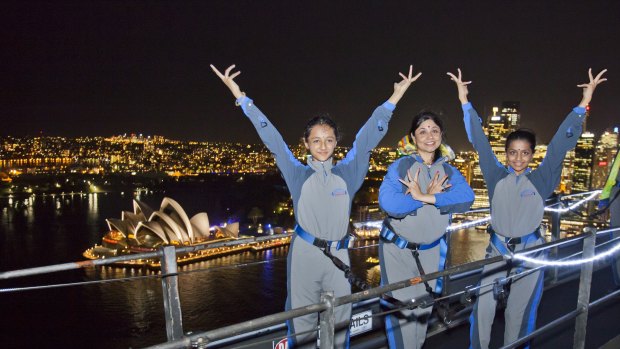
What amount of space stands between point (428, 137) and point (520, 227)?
0.71 meters

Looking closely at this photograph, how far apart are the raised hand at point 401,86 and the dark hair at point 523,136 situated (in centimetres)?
61

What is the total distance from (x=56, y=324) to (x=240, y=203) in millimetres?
40021

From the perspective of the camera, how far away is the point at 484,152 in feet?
8.05

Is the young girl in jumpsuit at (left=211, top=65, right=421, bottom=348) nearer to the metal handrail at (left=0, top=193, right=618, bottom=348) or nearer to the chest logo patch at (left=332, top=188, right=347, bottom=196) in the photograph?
the chest logo patch at (left=332, top=188, right=347, bottom=196)

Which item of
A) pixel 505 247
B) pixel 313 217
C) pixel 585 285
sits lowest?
pixel 585 285

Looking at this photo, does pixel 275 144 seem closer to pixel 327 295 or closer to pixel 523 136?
pixel 327 295

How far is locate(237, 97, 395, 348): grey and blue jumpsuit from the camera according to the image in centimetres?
194

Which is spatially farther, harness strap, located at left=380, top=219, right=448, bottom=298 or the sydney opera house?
the sydney opera house

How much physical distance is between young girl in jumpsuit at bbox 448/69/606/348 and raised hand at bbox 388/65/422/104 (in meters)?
0.39

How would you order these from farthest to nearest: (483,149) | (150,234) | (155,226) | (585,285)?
(150,234) < (155,226) < (483,149) < (585,285)

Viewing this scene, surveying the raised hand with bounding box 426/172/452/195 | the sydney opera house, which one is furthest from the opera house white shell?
the raised hand with bounding box 426/172/452/195

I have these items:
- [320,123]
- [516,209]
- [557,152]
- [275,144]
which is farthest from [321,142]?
[557,152]

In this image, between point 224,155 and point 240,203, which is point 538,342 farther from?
point 224,155

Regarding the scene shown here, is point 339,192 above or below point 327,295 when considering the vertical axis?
above
